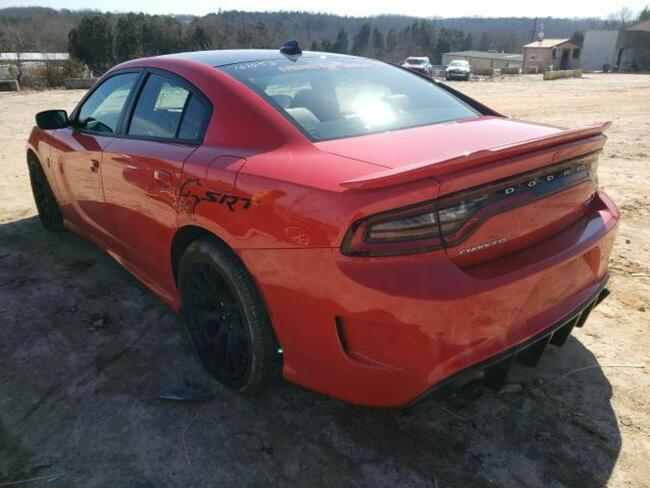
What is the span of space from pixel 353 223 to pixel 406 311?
338 millimetres

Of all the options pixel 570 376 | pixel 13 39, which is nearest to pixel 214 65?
pixel 570 376

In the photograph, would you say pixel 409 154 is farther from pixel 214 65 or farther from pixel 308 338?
pixel 214 65

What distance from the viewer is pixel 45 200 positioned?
4551 millimetres

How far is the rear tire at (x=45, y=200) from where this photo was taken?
4.45 meters

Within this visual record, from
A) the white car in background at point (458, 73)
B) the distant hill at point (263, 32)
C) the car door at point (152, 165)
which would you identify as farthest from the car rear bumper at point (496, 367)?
the distant hill at point (263, 32)

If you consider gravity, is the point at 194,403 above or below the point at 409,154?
below

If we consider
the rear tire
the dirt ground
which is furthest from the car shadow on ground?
the rear tire

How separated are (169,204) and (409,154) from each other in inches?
48.3

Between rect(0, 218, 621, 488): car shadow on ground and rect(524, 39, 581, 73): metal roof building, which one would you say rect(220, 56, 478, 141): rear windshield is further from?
rect(524, 39, 581, 73): metal roof building

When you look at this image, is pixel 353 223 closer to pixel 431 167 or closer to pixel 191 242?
pixel 431 167

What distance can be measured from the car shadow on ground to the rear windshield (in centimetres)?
128

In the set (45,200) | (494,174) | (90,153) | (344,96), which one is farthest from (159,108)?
(45,200)

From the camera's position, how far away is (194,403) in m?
2.48

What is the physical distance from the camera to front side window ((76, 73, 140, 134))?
324cm
